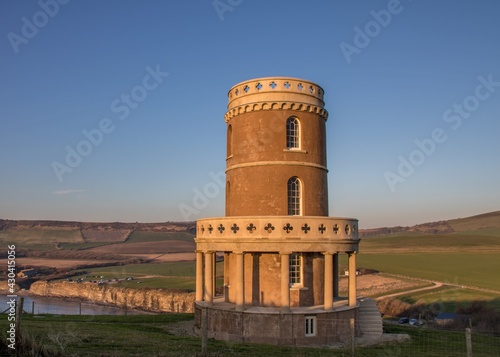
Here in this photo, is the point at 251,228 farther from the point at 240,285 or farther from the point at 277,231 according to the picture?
the point at 240,285

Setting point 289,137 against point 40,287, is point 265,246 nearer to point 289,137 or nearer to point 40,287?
point 289,137

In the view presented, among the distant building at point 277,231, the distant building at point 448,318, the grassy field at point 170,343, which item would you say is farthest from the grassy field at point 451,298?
the distant building at point 277,231

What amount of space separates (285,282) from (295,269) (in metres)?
2.36

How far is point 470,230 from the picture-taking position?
169750 millimetres

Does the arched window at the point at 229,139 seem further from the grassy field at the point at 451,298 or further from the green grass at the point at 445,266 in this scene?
the green grass at the point at 445,266

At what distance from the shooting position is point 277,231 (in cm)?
2136

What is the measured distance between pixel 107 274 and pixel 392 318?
252 feet

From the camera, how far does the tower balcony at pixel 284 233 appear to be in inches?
841

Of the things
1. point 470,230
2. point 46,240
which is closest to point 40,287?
point 46,240

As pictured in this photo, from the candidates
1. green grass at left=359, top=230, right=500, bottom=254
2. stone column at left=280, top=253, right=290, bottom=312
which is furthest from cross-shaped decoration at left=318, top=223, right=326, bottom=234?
green grass at left=359, top=230, right=500, bottom=254

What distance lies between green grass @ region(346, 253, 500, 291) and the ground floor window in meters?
42.8

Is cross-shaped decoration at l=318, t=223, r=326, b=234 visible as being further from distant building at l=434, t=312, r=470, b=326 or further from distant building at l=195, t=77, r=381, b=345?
distant building at l=434, t=312, r=470, b=326

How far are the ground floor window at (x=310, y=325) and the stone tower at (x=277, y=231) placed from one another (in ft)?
0.15

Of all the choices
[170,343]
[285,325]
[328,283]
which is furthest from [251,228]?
[170,343]
